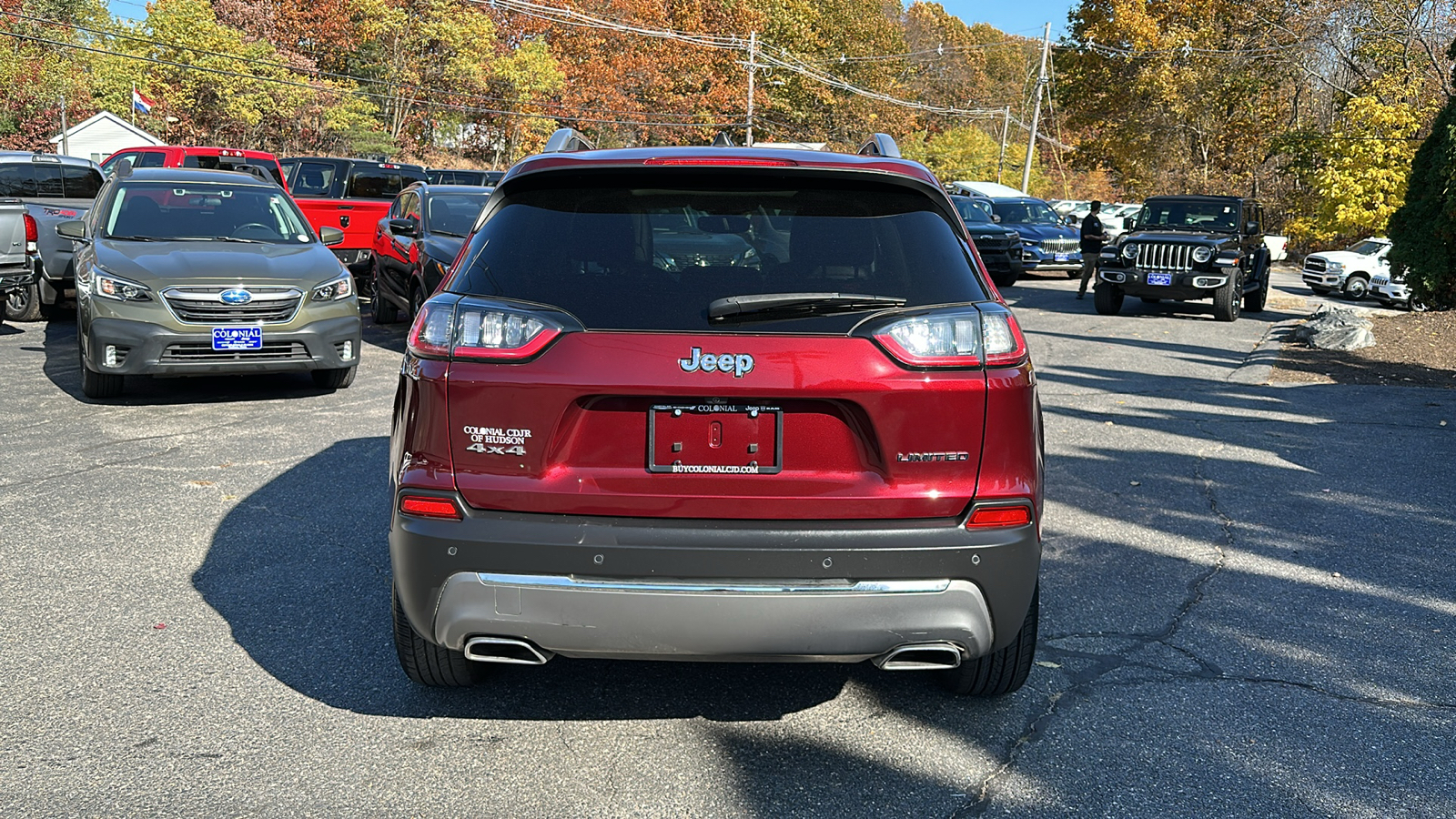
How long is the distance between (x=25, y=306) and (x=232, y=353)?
7.02m

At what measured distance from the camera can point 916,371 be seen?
10.6ft

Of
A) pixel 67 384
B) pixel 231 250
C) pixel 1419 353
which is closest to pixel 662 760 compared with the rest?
pixel 231 250

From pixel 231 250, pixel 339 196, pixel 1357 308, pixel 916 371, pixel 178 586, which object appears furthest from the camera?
pixel 1357 308

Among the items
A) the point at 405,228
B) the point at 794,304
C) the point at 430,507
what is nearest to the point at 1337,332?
the point at 405,228

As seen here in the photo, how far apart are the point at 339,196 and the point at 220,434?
12399mm

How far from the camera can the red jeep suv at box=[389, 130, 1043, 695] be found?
320 cm

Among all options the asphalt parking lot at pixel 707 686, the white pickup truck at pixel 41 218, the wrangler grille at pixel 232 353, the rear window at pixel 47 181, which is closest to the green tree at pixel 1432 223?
the asphalt parking lot at pixel 707 686

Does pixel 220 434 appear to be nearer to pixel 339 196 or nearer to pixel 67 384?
pixel 67 384

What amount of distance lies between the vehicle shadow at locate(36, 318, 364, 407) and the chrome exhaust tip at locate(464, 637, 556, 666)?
700 centimetres

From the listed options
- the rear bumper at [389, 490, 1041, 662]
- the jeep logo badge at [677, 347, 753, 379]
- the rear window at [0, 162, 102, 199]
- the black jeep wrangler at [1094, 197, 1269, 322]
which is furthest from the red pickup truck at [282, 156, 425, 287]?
the jeep logo badge at [677, 347, 753, 379]

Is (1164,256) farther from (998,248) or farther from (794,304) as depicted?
(794,304)

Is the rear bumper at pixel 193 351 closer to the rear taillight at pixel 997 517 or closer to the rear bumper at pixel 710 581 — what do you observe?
the rear bumper at pixel 710 581

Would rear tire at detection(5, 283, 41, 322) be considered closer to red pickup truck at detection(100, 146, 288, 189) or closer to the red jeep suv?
red pickup truck at detection(100, 146, 288, 189)

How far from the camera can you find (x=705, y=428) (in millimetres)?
3236
